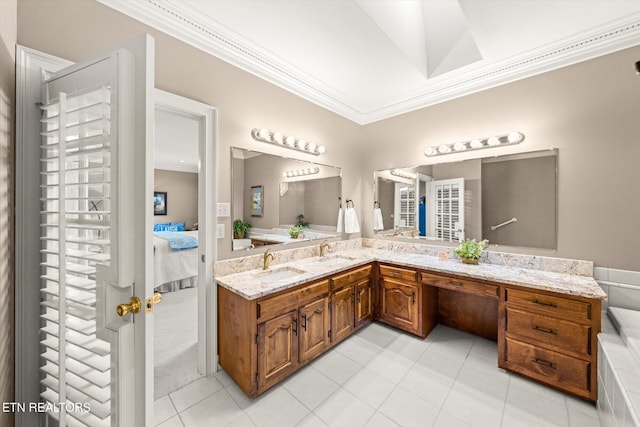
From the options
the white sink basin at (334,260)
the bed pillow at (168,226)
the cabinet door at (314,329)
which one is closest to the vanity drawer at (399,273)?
the white sink basin at (334,260)

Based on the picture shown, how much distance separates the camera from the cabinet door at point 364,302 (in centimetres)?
262

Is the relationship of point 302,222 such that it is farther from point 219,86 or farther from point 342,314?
point 219,86

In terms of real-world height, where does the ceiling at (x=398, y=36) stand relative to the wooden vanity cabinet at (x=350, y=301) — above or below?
above

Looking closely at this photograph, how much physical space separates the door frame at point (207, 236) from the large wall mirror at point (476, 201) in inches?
87.7

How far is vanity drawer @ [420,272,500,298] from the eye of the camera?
2121 millimetres

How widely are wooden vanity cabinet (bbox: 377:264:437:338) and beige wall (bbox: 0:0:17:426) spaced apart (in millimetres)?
2703

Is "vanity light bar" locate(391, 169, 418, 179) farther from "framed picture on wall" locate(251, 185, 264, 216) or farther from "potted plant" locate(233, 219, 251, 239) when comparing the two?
"potted plant" locate(233, 219, 251, 239)

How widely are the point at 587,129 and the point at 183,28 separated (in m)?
3.35

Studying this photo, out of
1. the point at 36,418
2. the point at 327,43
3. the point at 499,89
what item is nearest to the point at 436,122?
the point at 499,89

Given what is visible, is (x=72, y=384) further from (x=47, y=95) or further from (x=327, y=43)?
(x=327, y=43)

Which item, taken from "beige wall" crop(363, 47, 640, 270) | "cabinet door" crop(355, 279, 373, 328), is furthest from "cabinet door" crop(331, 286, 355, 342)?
"beige wall" crop(363, 47, 640, 270)

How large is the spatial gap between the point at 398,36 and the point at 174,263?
425cm

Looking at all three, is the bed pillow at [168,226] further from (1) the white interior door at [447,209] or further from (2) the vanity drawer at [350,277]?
(1) the white interior door at [447,209]

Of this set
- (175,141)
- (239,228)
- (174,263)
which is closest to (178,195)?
(175,141)
